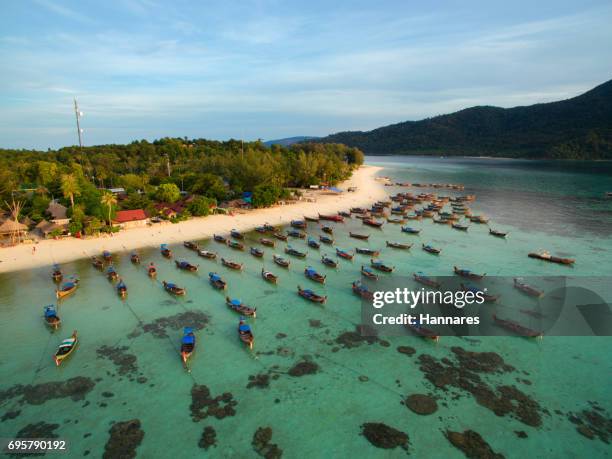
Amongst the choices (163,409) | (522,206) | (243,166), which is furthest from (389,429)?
(522,206)

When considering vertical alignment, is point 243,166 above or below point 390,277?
above

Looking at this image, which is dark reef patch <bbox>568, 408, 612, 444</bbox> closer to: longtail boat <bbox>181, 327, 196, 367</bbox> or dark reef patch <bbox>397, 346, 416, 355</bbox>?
dark reef patch <bbox>397, 346, 416, 355</bbox>

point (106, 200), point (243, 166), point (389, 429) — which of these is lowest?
point (389, 429)

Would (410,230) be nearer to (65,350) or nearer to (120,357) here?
(120,357)

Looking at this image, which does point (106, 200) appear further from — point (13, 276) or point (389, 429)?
point (389, 429)

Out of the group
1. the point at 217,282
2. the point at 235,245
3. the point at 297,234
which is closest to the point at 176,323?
the point at 217,282

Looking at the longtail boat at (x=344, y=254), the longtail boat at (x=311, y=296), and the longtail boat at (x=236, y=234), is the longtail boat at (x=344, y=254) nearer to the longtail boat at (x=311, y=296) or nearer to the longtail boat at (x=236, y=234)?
→ the longtail boat at (x=311, y=296)

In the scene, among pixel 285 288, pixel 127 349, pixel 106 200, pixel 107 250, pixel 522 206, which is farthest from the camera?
pixel 522 206

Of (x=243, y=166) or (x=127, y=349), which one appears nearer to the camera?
(x=127, y=349)
